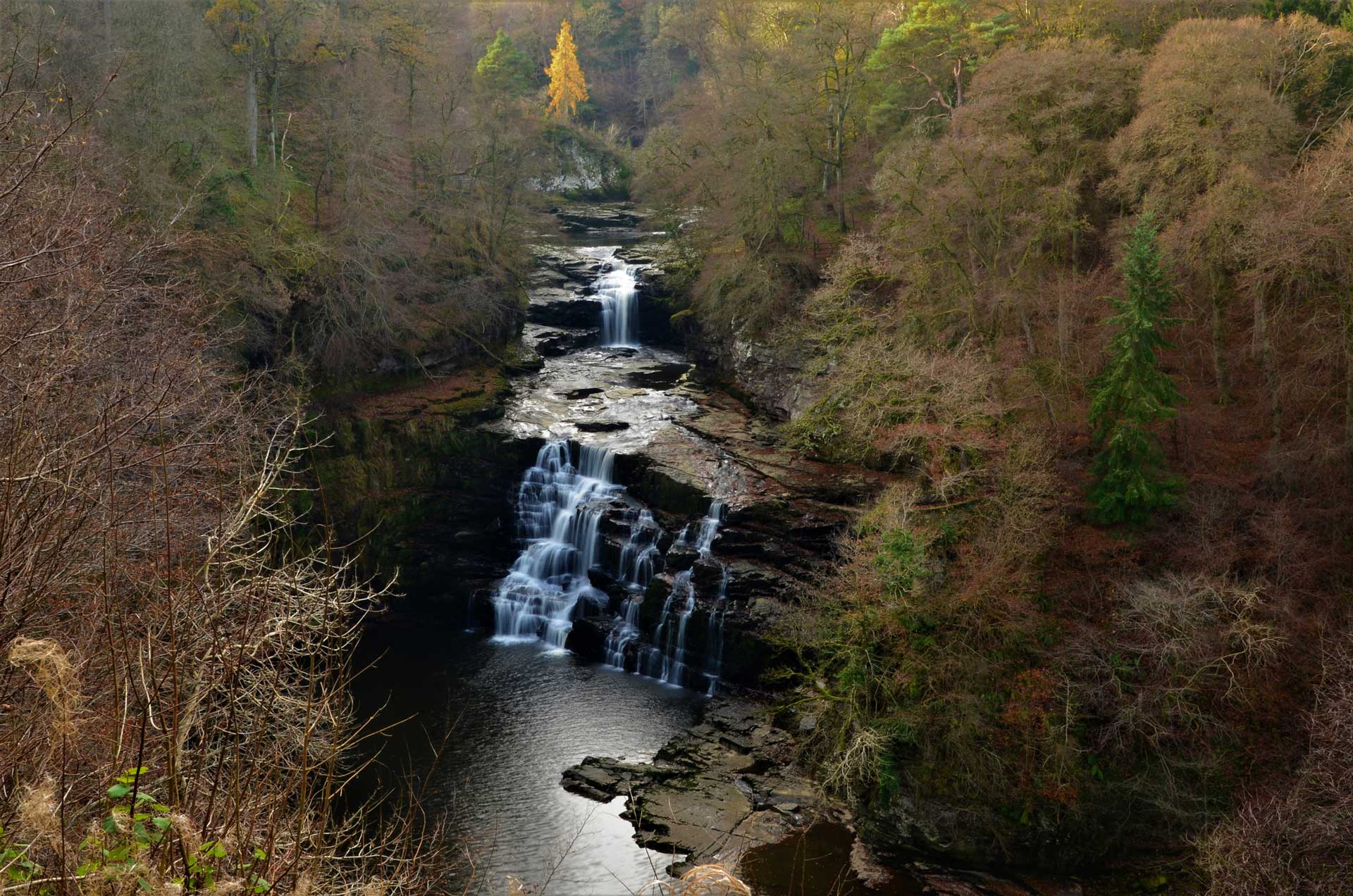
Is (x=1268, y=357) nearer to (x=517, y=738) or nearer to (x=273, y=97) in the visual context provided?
(x=517, y=738)

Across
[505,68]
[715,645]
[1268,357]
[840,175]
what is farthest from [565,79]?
[1268,357]

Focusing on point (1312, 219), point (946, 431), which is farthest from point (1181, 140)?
point (946, 431)

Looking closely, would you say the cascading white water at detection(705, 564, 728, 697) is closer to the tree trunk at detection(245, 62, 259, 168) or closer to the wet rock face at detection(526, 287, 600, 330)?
the wet rock face at detection(526, 287, 600, 330)


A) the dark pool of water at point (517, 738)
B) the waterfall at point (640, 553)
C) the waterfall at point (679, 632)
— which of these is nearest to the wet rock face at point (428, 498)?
the dark pool of water at point (517, 738)

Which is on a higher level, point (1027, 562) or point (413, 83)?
point (413, 83)

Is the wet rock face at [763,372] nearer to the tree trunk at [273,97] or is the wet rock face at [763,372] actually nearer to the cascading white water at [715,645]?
the cascading white water at [715,645]

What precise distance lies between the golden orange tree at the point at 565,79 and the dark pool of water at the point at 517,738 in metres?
42.1

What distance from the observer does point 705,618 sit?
21062 mm

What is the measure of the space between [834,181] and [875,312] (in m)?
8.28

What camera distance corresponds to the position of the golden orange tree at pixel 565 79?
5688 cm

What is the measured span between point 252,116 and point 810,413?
1913 cm

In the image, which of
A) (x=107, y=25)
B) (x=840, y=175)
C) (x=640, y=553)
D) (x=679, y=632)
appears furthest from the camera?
(x=840, y=175)

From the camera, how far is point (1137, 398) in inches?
663

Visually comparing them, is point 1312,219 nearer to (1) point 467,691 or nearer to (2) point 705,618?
(2) point 705,618
